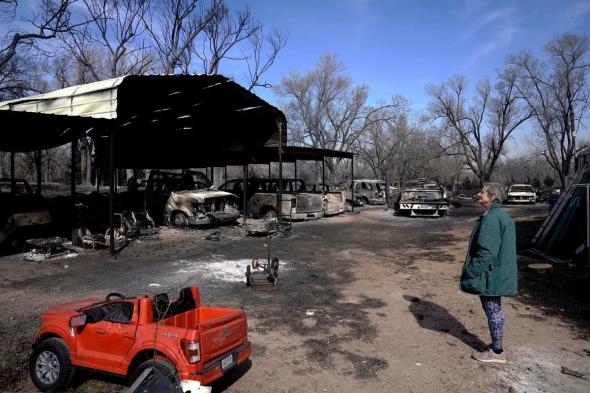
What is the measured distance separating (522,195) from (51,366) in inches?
1400

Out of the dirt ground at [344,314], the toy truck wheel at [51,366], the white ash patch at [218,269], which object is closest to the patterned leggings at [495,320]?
the dirt ground at [344,314]

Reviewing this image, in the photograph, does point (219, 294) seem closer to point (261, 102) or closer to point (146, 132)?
point (261, 102)

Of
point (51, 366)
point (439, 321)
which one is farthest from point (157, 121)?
point (51, 366)

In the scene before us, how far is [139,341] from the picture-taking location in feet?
11.7

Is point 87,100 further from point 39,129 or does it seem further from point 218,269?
point 218,269

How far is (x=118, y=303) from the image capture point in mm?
3953

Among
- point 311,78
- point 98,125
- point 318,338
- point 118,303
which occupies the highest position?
point 311,78

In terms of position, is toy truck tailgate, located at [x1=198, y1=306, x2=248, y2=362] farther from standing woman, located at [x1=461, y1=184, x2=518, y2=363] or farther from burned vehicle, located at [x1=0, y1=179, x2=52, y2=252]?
burned vehicle, located at [x1=0, y1=179, x2=52, y2=252]

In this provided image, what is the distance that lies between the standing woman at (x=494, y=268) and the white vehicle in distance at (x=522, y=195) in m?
32.6

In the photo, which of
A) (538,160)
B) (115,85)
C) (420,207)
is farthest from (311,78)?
(538,160)

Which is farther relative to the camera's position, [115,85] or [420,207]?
[420,207]

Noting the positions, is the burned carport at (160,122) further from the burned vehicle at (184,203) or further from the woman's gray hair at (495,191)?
the woman's gray hair at (495,191)

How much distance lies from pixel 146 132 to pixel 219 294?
1252cm

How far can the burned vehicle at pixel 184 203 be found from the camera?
585 inches
